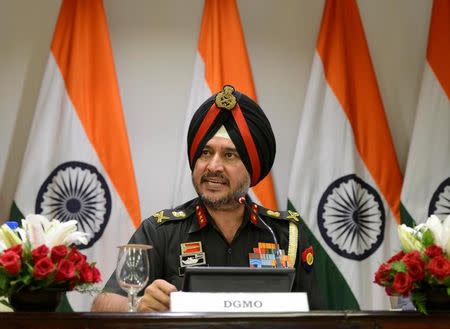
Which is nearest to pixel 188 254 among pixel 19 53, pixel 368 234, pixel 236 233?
pixel 236 233

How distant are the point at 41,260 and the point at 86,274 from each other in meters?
0.14

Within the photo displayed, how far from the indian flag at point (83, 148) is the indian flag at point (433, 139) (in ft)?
5.30

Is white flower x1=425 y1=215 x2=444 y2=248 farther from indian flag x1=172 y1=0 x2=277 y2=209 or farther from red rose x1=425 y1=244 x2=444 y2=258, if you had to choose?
indian flag x1=172 y1=0 x2=277 y2=209

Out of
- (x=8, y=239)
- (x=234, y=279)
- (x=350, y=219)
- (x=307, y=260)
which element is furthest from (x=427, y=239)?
(x=350, y=219)

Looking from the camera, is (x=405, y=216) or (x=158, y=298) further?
(x=405, y=216)

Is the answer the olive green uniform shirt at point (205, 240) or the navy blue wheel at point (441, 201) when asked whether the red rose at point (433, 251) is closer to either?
the olive green uniform shirt at point (205, 240)

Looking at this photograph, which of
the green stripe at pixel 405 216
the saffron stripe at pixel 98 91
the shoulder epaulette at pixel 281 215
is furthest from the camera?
the green stripe at pixel 405 216

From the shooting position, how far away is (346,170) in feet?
13.8

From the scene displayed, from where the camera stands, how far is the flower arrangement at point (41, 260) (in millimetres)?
1857

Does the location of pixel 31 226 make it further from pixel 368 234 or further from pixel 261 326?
pixel 368 234

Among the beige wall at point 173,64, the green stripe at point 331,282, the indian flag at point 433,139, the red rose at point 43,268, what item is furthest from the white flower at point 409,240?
the beige wall at point 173,64

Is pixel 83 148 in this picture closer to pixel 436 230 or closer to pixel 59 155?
pixel 59 155

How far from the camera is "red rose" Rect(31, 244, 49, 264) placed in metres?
1.88

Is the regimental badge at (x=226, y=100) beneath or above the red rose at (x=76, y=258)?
above
